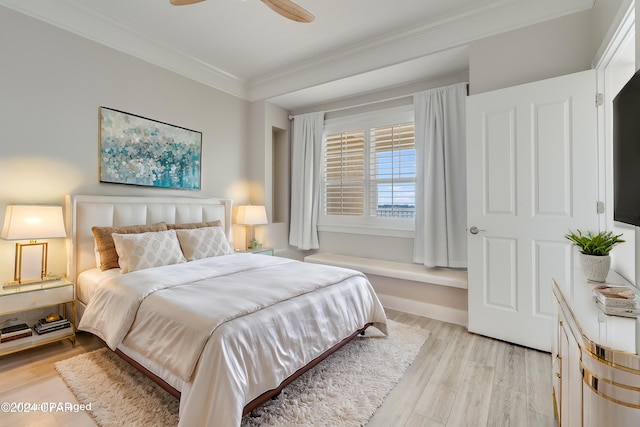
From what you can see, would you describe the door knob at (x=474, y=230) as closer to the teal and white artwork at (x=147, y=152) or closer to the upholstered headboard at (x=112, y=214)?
the upholstered headboard at (x=112, y=214)

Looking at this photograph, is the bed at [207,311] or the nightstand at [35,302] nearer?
the bed at [207,311]

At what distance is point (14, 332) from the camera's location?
2.23 meters

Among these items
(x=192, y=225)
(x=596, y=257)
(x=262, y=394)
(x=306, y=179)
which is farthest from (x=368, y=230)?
(x=262, y=394)

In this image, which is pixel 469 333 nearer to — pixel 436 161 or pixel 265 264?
pixel 436 161

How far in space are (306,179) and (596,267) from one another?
134 inches

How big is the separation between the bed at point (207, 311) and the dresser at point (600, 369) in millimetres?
1299

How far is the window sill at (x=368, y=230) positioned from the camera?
375cm

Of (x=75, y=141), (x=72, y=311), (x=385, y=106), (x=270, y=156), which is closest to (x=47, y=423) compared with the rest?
(x=72, y=311)

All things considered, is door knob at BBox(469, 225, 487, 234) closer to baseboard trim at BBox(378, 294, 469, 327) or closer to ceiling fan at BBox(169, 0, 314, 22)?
baseboard trim at BBox(378, 294, 469, 327)

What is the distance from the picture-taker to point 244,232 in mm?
4344

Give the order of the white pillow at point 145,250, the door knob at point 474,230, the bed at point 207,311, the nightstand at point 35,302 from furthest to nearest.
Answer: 1. the door knob at point 474,230
2. the white pillow at point 145,250
3. the nightstand at point 35,302
4. the bed at point 207,311

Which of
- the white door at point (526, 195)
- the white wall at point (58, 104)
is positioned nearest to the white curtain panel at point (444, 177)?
the white door at point (526, 195)

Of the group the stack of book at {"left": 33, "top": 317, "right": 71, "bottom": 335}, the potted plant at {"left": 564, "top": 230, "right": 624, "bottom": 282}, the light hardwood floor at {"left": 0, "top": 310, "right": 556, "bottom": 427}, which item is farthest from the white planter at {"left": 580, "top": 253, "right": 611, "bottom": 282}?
the stack of book at {"left": 33, "top": 317, "right": 71, "bottom": 335}

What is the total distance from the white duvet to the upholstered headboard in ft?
2.10
